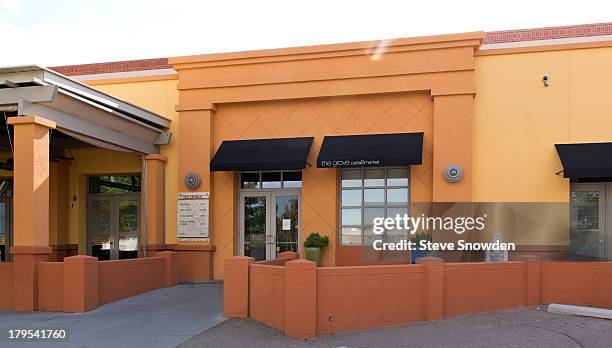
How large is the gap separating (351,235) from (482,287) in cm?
493

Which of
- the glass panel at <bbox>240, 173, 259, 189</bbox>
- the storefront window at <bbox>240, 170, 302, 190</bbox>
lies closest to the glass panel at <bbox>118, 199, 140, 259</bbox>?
the glass panel at <bbox>240, 173, 259, 189</bbox>

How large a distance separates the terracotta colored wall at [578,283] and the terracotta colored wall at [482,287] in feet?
1.55

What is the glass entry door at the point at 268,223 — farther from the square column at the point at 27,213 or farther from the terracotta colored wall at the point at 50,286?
the square column at the point at 27,213

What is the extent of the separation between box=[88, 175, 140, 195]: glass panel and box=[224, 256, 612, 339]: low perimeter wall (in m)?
7.57

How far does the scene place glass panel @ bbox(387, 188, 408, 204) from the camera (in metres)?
14.5

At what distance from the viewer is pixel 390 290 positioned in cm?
949

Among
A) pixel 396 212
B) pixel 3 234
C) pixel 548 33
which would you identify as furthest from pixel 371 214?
pixel 3 234

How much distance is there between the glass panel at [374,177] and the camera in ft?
48.2

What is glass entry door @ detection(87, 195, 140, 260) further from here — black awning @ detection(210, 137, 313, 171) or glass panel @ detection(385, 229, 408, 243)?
glass panel @ detection(385, 229, 408, 243)

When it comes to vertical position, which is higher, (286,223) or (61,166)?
(61,166)

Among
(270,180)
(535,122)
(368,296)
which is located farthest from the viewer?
(270,180)

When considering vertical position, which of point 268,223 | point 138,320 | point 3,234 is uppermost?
point 268,223

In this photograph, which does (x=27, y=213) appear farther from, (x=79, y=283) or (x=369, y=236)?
(x=369, y=236)

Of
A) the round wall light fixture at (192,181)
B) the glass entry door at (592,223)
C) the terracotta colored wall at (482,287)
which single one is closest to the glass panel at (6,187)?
the round wall light fixture at (192,181)
